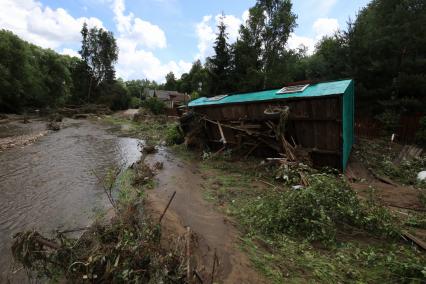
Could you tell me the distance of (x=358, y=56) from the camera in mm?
17875

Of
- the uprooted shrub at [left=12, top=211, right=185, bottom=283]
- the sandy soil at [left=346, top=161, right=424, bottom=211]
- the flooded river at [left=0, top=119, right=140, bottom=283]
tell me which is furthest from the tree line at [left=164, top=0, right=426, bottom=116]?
the uprooted shrub at [left=12, top=211, right=185, bottom=283]

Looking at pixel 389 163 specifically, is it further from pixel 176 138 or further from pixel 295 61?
pixel 295 61

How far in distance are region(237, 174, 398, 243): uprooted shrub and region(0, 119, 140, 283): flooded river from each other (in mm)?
4057

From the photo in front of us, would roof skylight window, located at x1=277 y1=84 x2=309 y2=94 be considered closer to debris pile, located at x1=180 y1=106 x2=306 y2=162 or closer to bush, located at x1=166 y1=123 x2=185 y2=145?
debris pile, located at x1=180 y1=106 x2=306 y2=162

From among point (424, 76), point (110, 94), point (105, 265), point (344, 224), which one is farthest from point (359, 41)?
point (110, 94)

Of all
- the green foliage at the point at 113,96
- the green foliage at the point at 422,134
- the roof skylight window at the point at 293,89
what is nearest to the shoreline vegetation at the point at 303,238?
the roof skylight window at the point at 293,89

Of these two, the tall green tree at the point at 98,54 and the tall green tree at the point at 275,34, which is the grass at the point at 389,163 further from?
the tall green tree at the point at 98,54

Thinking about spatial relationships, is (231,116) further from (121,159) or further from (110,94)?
(110,94)

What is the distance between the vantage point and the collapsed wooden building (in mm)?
8594

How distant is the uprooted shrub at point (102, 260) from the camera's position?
9.62 ft

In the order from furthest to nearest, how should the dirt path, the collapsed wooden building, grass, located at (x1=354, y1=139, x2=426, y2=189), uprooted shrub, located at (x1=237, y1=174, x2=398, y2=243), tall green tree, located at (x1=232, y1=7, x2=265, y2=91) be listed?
tall green tree, located at (x1=232, y1=7, x2=265, y2=91)
grass, located at (x1=354, y1=139, x2=426, y2=189)
the collapsed wooden building
uprooted shrub, located at (x1=237, y1=174, x2=398, y2=243)
the dirt path

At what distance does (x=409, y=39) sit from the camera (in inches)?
624

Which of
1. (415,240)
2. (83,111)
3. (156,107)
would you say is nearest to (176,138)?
(415,240)

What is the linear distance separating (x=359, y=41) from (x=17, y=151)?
880 inches
